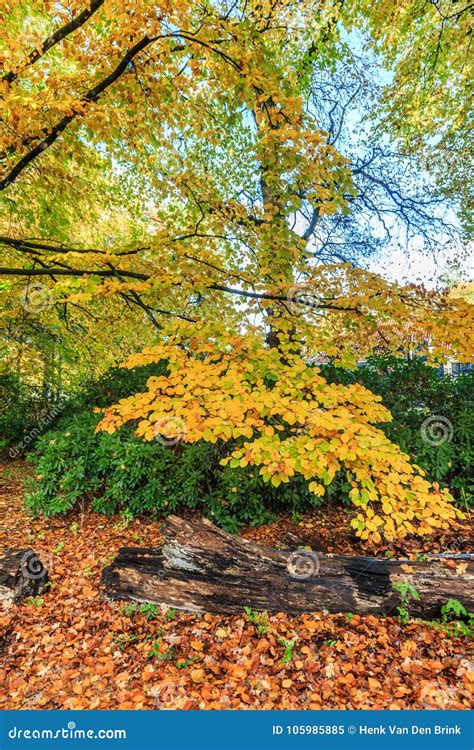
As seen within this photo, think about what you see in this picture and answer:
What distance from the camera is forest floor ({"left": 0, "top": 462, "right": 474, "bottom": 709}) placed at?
2.63 metres

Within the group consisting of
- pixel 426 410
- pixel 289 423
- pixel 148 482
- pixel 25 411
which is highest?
pixel 426 410

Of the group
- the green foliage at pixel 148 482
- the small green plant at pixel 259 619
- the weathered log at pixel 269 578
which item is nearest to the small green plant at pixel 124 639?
the weathered log at pixel 269 578

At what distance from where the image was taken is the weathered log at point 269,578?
3.31 metres

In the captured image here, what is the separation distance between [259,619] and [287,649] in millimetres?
423

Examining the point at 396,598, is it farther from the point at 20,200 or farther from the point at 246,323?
the point at 20,200

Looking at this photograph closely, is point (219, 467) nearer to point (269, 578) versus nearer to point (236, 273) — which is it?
point (269, 578)

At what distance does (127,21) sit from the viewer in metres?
3.62

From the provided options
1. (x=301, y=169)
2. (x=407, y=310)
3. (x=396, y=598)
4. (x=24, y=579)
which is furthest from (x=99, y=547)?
(x=301, y=169)

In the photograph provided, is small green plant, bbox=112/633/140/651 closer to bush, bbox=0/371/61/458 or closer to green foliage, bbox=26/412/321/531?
green foliage, bbox=26/412/321/531

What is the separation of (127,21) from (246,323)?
355 cm

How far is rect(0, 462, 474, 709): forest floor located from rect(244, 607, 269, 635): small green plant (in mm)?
28

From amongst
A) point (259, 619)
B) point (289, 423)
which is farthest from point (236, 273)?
point (259, 619)

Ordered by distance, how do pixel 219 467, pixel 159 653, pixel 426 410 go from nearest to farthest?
pixel 159 653 → pixel 219 467 → pixel 426 410

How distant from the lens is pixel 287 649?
9.85 feet
